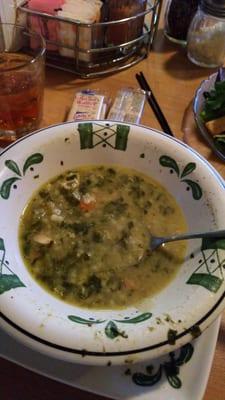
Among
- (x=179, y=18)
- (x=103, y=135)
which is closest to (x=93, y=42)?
(x=179, y=18)

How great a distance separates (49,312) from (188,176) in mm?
352

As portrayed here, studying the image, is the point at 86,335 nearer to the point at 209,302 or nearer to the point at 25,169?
the point at 209,302

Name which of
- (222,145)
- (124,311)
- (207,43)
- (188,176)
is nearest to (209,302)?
(124,311)

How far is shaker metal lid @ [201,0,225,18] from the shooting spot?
113 centimetres

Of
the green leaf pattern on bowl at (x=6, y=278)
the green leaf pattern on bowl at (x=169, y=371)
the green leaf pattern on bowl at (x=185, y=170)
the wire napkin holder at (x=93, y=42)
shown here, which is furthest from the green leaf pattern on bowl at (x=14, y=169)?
the wire napkin holder at (x=93, y=42)

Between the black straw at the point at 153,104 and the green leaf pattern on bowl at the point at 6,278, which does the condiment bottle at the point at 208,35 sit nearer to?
the black straw at the point at 153,104

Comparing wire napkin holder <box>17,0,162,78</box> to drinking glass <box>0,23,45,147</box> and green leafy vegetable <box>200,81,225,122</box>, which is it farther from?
green leafy vegetable <box>200,81,225,122</box>

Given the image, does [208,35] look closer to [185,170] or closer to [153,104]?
[153,104]

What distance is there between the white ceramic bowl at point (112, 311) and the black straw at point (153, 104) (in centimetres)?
27

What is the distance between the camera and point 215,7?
1136 millimetres

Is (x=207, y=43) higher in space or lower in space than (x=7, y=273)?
higher

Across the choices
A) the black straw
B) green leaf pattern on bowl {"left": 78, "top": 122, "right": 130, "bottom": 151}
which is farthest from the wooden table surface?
green leaf pattern on bowl {"left": 78, "top": 122, "right": 130, "bottom": 151}

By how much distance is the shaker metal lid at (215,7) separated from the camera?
1132mm

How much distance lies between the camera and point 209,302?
1.81ft
